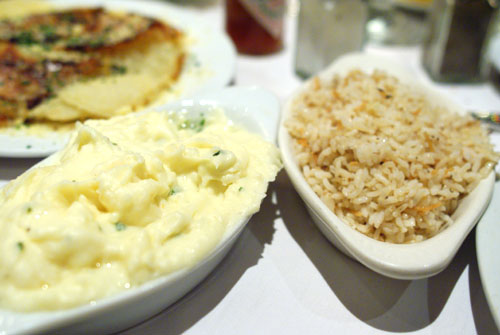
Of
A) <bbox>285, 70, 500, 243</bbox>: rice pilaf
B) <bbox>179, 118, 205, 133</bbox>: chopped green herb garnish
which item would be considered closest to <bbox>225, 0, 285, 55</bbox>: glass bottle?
<bbox>285, 70, 500, 243</bbox>: rice pilaf

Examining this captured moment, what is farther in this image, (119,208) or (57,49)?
(57,49)

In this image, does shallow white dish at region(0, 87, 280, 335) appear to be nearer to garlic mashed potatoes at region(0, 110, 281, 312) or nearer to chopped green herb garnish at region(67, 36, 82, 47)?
garlic mashed potatoes at region(0, 110, 281, 312)

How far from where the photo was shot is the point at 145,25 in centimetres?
233

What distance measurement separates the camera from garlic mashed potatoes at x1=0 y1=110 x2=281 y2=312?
92 centimetres

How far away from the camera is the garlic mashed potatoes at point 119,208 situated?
923 millimetres

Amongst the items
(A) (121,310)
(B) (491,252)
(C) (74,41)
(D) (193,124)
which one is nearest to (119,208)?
(A) (121,310)

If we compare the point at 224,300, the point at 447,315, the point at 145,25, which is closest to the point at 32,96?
the point at 145,25

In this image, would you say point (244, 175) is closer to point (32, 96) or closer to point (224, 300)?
point (224, 300)

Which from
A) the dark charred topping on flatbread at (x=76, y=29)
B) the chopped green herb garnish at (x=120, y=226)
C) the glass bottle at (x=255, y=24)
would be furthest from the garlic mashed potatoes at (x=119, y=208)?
the glass bottle at (x=255, y=24)

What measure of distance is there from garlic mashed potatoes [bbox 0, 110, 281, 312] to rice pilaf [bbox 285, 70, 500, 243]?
0.19m

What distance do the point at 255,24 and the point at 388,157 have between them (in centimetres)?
157

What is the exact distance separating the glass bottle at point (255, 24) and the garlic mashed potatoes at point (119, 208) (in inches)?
53.8

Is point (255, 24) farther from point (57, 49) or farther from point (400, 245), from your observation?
point (400, 245)

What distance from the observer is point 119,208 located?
40.2 inches
